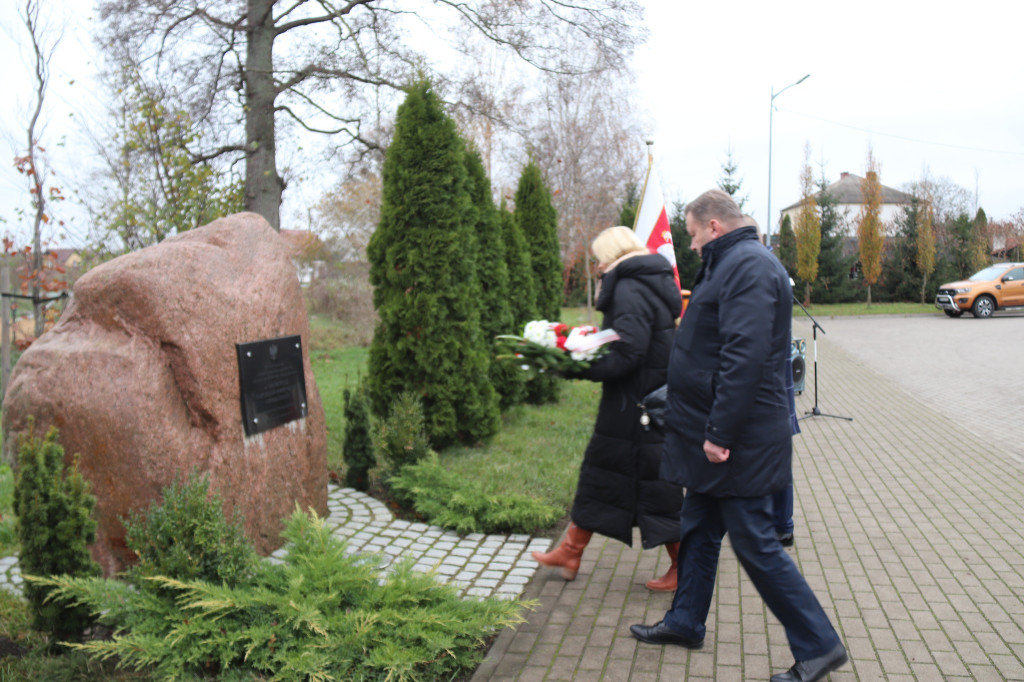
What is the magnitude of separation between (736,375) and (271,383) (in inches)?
120

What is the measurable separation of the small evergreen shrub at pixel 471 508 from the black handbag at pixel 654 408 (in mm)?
1595

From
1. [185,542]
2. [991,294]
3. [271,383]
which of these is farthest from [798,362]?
[991,294]

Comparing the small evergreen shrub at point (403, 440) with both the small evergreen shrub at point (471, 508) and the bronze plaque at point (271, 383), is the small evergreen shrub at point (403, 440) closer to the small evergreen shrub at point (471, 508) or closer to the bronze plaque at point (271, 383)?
the small evergreen shrub at point (471, 508)

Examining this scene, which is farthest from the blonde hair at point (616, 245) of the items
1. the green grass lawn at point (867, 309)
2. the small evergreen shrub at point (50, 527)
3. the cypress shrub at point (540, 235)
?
the green grass lawn at point (867, 309)

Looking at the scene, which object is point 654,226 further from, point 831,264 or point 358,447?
point 831,264

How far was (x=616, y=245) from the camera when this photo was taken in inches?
167

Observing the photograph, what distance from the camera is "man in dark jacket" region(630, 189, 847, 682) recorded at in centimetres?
313

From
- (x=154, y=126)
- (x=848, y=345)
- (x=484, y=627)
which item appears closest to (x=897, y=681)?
(x=484, y=627)

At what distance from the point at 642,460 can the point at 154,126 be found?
6.93 meters

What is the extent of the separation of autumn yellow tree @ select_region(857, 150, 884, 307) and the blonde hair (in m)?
35.3

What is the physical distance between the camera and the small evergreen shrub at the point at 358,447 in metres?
6.44

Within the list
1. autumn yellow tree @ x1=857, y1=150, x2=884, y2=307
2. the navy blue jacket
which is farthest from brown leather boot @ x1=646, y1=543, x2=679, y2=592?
autumn yellow tree @ x1=857, y1=150, x2=884, y2=307

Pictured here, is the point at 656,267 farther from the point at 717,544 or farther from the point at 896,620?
the point at 896,620

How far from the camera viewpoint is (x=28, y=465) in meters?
3.28
